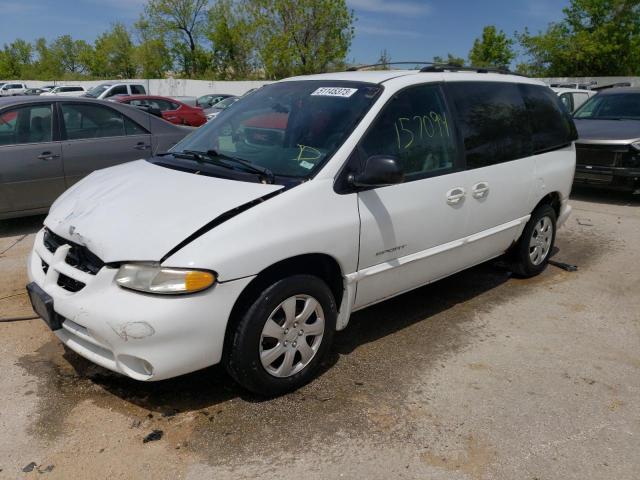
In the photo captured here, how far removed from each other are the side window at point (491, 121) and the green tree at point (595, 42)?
146 feet

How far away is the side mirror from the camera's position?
3258mm

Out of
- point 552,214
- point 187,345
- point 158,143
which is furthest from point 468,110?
point 158,143

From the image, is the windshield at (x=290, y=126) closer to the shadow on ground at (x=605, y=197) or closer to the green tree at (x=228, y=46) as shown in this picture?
the shadow on ground at (x=605, y=197)

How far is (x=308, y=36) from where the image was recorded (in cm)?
3769

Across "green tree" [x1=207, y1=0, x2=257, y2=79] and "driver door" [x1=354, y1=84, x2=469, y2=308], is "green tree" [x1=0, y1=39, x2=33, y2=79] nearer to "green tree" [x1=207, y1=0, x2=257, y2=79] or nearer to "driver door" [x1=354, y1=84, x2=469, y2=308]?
Answer: "green tree" [x1=207, y1=0, x2=257, y2=79]

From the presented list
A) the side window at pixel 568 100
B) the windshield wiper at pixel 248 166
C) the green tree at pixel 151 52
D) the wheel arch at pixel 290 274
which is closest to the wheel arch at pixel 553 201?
the wheel arch at pixel 290 274

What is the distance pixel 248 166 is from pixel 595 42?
4750 cm

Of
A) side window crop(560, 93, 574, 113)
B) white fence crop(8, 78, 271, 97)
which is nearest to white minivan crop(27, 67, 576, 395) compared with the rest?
side window crop(560, 93, 574, 113)

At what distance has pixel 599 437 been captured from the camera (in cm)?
302

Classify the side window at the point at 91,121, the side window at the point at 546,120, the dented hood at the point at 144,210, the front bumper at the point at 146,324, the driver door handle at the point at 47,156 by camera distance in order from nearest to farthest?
the front bumper at the point at 146,324 → the dented hood at the point at 144,210 → the side window at the point at 546,120 → the driver door handle at the point at 47,156 → the side window at the point at 91,121

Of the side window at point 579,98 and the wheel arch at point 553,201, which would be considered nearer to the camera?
the wheel arch at point 553,201

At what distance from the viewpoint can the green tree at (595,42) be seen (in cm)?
4259

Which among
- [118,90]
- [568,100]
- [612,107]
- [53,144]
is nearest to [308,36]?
[118,90]

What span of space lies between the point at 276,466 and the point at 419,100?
8.45 feet
